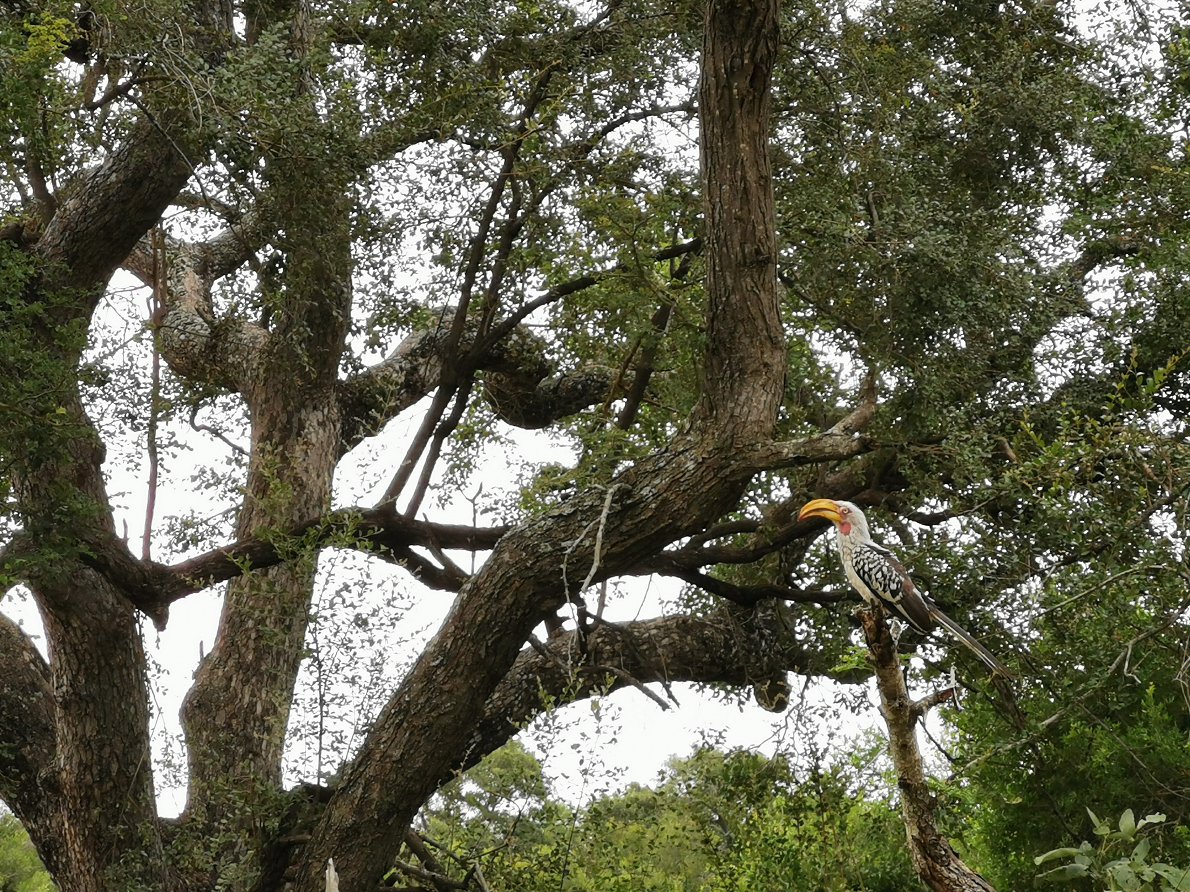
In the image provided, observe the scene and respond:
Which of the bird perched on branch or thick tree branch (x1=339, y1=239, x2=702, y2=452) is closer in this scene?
the bird perched on branch

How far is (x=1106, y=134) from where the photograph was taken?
20.8 feet

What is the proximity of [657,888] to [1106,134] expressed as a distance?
439cm

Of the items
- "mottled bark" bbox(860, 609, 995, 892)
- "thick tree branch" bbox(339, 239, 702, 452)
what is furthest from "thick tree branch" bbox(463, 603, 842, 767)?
"mottled bark" bbox(860, 609, 995, 892)

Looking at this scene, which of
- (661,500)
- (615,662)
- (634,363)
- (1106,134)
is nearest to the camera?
(661,500)

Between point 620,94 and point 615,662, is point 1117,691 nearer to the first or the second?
point 615,662

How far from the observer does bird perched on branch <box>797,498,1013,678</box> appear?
4250 millimetres

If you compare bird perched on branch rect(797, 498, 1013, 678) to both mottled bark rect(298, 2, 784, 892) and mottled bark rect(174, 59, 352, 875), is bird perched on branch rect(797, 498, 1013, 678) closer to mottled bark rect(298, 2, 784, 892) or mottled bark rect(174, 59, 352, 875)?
mottled bark rect(298, 2, 784, 892)

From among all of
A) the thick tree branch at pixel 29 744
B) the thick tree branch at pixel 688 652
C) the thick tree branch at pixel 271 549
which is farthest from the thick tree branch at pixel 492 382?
the thick tree branch at pixel 29 744

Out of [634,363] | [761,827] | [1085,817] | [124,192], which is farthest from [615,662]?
[124,192]

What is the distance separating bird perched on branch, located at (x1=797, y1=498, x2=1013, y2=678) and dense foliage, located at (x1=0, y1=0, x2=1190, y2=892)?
441 mm

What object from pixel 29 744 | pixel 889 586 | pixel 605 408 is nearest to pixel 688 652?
pixel 605 408

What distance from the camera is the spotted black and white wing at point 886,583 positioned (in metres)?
4.25

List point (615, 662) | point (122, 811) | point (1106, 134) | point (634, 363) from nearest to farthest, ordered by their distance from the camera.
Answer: point (122, 811), point (1106, 134), point (615, 662), point (634, 363)

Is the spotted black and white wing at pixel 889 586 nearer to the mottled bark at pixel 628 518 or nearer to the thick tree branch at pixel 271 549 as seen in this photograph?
the mottled bark at pixel 628 518
